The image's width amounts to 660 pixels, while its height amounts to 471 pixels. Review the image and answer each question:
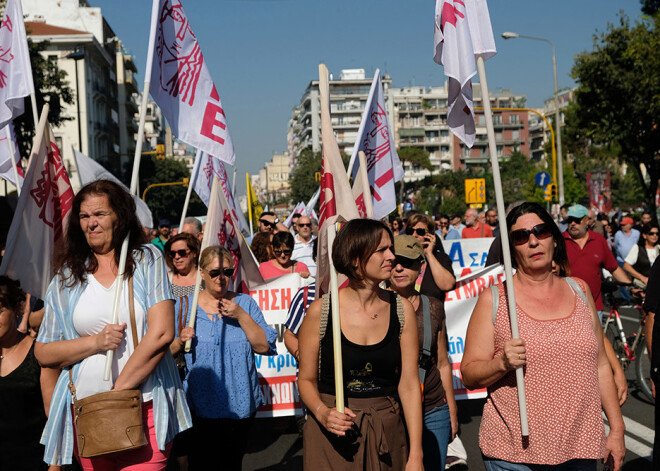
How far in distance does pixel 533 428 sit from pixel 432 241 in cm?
275

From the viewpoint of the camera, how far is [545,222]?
3.65 meters

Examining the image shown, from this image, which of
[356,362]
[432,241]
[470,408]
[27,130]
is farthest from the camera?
[27,130]

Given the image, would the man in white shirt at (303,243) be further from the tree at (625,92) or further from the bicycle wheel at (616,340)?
the tree at (625,92)

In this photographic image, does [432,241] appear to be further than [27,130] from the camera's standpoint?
No

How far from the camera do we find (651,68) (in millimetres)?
26078

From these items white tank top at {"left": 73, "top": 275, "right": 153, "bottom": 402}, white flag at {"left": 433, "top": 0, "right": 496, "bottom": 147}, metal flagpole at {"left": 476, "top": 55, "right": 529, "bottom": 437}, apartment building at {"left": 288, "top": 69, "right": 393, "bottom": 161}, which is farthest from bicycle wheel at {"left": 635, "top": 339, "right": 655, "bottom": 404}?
apartment building at {"left": 288, "top": 69, "right": 393, "bottom": 161}

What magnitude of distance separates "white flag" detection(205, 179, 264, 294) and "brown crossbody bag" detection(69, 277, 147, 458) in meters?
2.80

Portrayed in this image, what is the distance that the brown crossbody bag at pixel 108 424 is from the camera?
3.46m

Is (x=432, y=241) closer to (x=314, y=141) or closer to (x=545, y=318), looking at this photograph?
(x=545, y=318)

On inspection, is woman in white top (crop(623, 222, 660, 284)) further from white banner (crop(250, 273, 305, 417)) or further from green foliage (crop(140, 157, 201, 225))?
green foliage (crop(140, 157, 201, 225))

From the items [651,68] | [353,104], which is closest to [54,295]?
[651,68]

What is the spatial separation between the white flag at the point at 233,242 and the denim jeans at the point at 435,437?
2.36m

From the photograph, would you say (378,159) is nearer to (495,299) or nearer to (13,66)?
(13,66)

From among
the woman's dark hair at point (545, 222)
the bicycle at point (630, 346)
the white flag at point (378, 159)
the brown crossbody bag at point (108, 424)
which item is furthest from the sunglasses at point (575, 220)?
the brown crossbody bag at point (108, 424)
